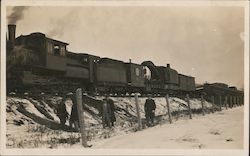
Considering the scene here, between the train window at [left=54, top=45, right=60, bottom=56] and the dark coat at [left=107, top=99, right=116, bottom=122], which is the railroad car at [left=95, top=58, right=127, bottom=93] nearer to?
the dark coat at [left=107, top=99, right=116, bottom=122]

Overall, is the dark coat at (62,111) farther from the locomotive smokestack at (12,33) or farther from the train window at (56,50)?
the locomotive smokestack at (12,33)

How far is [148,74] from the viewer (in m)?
2.25

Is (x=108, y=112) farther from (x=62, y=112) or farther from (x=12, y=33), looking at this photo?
(x=12, y=33)

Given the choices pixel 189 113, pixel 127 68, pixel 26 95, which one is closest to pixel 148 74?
pixel 127 68

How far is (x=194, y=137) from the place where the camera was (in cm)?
219

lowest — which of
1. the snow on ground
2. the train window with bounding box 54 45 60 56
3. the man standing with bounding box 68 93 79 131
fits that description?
the snow on ground

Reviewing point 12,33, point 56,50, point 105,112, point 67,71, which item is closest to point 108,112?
point 105,112

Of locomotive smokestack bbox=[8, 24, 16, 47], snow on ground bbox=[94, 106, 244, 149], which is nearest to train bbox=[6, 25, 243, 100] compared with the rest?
locomotive smokestack bbox=[8, 24, 16, 47]

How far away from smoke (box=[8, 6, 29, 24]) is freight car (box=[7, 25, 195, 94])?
35mm

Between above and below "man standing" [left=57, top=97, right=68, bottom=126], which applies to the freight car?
above

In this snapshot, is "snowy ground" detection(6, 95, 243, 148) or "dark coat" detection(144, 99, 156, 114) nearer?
"snowy ground" detection(6, 95, 243, 148)

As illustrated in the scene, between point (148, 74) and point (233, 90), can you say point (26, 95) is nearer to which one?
point (148, 74)

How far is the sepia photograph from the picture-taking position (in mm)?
2143

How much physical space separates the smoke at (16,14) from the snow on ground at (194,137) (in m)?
0.72
